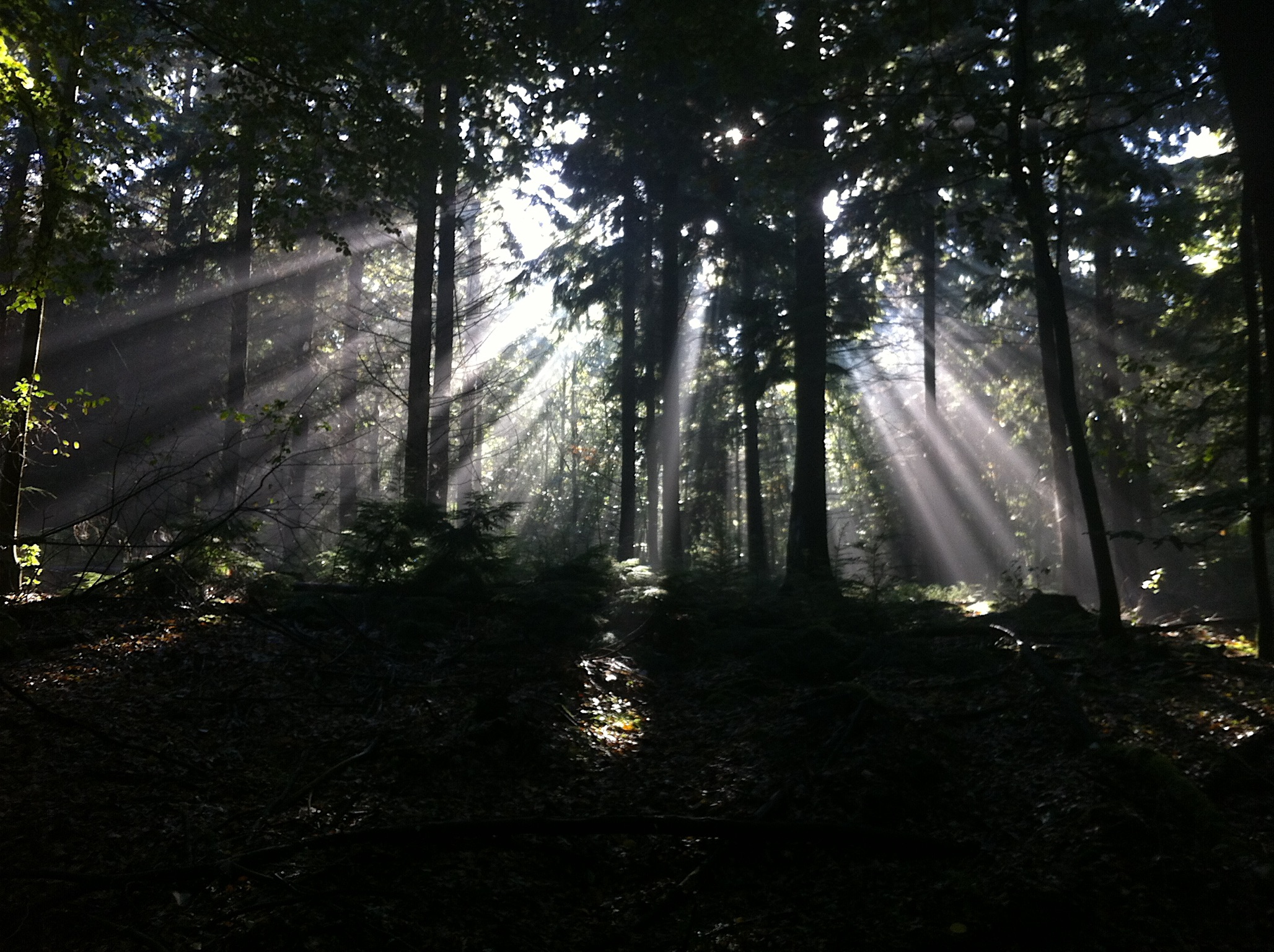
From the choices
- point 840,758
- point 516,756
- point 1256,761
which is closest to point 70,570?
point 516,756

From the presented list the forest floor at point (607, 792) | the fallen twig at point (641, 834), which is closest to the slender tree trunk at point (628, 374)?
the forest floor at point (607, 792)

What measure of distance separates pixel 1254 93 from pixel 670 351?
1513 centimetres

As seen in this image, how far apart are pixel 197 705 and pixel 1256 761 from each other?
8.06 metres

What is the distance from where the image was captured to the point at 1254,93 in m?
7.07

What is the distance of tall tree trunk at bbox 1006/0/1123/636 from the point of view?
912 centimetres

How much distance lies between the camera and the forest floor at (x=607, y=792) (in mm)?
4383

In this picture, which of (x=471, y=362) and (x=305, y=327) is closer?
(x=305, y=327)

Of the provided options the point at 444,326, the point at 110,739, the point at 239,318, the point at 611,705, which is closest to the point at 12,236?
the point at 110,739

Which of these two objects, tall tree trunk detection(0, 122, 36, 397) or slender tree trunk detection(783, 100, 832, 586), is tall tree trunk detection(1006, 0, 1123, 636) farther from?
tall tree trunk detection(0, 122, 36, 397)

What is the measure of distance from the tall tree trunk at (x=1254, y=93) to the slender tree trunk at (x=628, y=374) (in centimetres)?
1448

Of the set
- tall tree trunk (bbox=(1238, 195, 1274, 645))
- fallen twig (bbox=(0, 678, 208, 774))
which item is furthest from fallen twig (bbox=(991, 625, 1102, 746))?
fallen twig (bbox=(0, 678, 208, 774))

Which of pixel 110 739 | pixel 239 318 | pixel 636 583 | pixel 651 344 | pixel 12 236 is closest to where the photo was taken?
pixel 110 739

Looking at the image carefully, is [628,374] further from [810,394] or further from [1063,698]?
[1063,698]

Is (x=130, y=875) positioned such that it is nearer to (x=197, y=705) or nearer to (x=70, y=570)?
(x=197, y=705)
